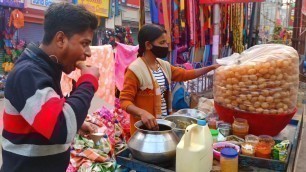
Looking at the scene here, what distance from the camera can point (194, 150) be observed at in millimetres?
1264

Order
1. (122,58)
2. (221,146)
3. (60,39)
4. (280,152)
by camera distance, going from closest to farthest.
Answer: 1. (60,39)
2. (280,152)
3. (221,146)
4. (122,58)

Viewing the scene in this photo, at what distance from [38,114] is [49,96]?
0.08 metres

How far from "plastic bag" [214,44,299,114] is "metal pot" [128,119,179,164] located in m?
0.74

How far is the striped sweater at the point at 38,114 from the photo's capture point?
1061 mm

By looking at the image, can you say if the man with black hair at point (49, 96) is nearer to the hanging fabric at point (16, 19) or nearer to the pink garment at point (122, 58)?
the pink garment at point (122, 58)

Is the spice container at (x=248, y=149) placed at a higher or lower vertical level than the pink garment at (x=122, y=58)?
lower

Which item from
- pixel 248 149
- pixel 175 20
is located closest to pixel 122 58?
pixel 175 20

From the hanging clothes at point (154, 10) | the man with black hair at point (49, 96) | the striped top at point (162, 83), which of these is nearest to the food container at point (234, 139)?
the striped top at point (162, 83)

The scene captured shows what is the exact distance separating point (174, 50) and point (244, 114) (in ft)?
7.51

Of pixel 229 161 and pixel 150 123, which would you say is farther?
pixel 150 123

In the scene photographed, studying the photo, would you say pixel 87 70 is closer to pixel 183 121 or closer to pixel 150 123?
pixel 150 123

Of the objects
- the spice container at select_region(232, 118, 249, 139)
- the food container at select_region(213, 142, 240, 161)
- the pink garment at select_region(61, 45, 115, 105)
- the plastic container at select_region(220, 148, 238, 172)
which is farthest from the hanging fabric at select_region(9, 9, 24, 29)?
the plastic container at select_region(220, 148, 238, 172)

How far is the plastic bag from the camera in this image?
187cm

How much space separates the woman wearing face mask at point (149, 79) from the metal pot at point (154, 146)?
778mm
